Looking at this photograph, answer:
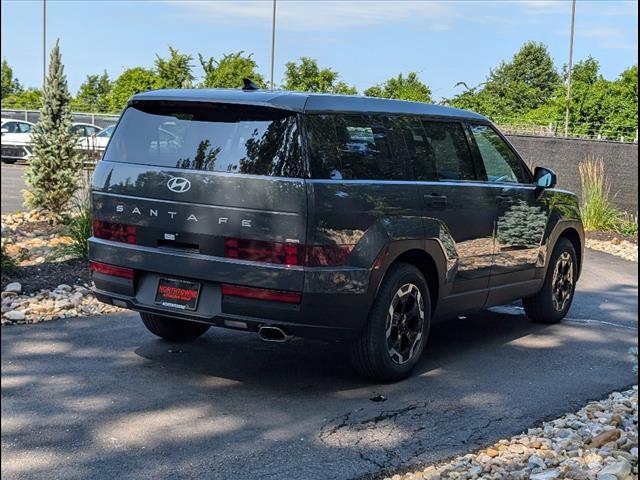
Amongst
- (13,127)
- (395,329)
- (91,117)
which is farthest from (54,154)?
(91,117)

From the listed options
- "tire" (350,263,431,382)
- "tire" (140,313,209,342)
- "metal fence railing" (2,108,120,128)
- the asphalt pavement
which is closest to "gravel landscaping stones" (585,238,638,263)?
the asphalt pavement

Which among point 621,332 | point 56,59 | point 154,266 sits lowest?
point 621,332

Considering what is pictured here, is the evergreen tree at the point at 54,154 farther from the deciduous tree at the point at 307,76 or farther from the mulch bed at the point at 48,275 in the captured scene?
the deciduous tree at the point at 307,76

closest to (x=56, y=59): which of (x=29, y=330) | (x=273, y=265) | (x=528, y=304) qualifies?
(x=29, y=330)

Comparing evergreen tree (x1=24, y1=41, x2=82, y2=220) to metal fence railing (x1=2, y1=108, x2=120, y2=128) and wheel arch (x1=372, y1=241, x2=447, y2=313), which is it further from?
metal fence railing (x1=2, y1=108, x2=120, y2=128)

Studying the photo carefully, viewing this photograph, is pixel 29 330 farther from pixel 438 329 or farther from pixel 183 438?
pixel 438 329

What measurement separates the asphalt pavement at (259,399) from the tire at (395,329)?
0.15m

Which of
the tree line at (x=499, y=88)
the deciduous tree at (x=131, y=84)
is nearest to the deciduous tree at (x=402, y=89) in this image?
the tree line at (x=499, y=88)

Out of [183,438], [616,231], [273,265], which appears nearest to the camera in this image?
[183,438]

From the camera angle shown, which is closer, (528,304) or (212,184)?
(212,184)

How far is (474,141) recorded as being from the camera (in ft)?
23.6

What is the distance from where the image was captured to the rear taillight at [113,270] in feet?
19.0

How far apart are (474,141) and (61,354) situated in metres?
3.55

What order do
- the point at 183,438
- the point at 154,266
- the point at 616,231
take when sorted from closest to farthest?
the point at 183,438
the point at 154,266
the point at 616,231
